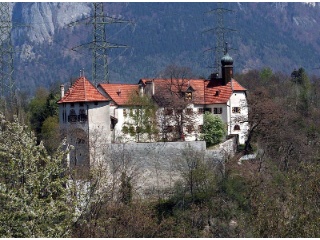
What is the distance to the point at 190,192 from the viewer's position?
4309 centimetres

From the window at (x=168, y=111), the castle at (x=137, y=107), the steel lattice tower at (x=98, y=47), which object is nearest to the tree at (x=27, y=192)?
the castle at (x=137, y=107)

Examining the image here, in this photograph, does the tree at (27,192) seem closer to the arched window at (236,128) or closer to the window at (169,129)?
the window at (169,129)

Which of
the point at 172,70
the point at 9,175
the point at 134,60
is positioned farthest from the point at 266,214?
the point at 134,60

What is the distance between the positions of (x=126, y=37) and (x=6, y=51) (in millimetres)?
110345

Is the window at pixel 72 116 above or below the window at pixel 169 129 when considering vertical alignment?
above

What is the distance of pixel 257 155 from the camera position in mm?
47406

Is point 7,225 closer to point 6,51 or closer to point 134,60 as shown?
A: point 6,51

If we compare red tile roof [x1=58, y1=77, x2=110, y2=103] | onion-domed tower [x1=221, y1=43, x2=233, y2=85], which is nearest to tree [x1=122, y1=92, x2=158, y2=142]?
red tile roof [x1=58, y1=77, x2=110, y2=103]

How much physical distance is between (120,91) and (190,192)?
8931 mm

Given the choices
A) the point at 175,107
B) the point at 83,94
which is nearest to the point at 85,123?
the point at 83,94

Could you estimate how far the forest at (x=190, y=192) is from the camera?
908 inches

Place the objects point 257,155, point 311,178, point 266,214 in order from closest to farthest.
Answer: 1. point 266,214
2. point 311,178
3. point 257,155

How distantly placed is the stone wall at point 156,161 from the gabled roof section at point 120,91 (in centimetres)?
588

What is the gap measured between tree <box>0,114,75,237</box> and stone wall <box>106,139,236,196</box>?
61.3 ft
